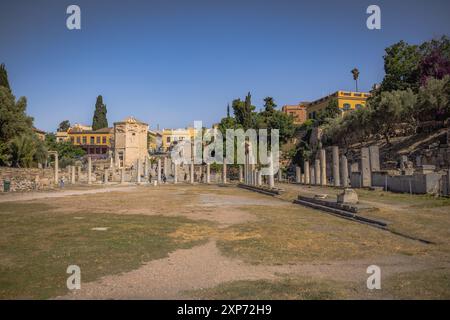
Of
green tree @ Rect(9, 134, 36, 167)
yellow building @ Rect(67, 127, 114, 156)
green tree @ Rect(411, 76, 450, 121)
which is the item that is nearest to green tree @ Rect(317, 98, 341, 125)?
green tree @ Rect(411, 76, 450, 121)

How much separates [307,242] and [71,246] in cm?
542

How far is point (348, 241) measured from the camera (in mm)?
8727

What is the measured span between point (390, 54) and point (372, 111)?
15087 mm

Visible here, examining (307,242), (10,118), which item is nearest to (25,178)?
(10,118)

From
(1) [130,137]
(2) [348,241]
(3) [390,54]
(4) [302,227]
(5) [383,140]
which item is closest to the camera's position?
(2) [348,241]

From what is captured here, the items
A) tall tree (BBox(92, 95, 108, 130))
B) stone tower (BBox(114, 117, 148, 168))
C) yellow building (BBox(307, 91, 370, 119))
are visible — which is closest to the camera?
stone tower (BBox(114, 117, 148, 168))

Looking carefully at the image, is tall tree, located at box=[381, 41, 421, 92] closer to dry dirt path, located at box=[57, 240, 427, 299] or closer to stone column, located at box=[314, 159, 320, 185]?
stone column, located at box=[314, 159, 320, 185]

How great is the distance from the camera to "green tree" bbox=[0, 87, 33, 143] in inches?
1374

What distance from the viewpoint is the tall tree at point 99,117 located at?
90875 millimetres

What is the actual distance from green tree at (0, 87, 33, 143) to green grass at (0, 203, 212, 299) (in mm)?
26146

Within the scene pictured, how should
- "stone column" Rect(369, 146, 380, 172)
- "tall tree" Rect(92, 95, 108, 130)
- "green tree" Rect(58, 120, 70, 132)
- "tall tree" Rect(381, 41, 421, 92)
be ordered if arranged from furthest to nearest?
"green tree" Rect(58, 120, 70, 132)
"tall tree" Rect(92, 95, 108, 130)
"tall tree" Rect(381, 41, 421, 92)
"stone column" Rect(369, 146, 380, 172)

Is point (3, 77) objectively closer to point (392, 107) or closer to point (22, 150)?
point (22, 150)

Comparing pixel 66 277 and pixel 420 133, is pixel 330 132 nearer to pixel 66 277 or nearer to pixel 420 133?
pixel 420 133
